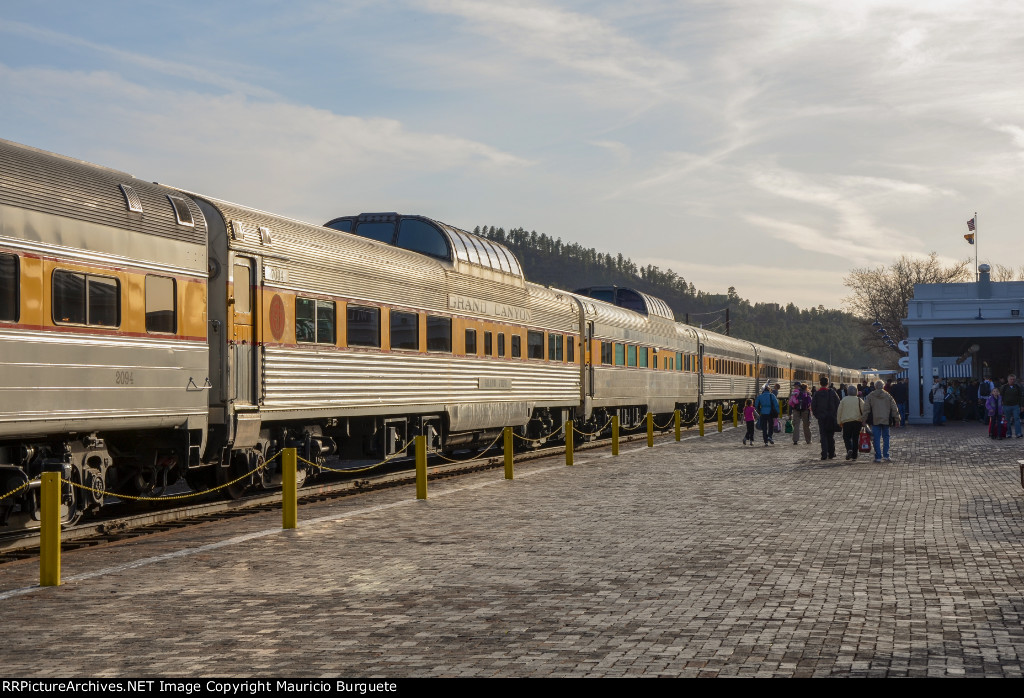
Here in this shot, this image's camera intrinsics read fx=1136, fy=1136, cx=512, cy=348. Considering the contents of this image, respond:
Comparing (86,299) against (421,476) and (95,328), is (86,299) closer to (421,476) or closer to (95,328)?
(95,328)

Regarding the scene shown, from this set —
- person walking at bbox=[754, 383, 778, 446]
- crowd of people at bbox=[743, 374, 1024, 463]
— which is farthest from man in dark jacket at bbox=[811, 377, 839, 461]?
person walking at bbox=[754, 383, 778, 446]

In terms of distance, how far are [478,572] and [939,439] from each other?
24.8m

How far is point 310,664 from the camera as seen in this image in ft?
20.9

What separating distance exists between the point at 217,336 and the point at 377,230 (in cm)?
799

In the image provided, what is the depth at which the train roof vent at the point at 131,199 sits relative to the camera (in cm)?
1232

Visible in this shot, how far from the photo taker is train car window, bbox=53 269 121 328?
36.8ft

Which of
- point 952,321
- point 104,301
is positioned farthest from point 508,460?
point 952,321

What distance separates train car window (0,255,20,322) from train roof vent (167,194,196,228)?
8.99 feet

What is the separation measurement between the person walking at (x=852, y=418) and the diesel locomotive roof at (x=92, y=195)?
14.0m

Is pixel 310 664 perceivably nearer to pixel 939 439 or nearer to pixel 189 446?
pixel 189 446

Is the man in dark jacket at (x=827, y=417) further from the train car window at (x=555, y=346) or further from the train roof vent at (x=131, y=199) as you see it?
the train roof vent at (x=131, y=199)

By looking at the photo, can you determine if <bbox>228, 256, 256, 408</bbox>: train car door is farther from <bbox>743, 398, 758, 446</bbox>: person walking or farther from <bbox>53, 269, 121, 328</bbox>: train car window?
<bbox>743, 398, 758, 446</bbox>: person walking

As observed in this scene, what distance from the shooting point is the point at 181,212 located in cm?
1326

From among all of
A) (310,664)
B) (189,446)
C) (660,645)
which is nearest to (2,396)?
(189,446)
